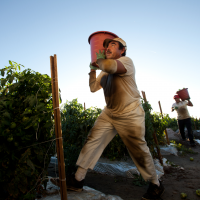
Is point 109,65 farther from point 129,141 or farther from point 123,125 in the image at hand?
point 129,141

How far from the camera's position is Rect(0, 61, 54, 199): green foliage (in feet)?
4.48

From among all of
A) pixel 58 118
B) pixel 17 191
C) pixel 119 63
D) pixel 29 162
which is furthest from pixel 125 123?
pixel 17 191

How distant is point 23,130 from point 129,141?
48.5 inches

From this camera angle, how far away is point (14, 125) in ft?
4.58

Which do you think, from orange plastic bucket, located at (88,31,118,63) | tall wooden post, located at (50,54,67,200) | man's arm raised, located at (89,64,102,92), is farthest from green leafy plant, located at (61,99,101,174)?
tall wooden post, located at (50,54,67,200)

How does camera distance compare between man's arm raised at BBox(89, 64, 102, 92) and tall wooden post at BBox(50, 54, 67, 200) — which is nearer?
tall wooden post at BBox(50, 54, 67, 200)

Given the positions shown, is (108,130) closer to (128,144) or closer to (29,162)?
(128,144)

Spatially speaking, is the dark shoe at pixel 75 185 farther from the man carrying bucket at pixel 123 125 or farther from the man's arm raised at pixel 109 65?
the man's arm raised at pixel 109 65

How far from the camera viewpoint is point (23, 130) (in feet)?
4.73

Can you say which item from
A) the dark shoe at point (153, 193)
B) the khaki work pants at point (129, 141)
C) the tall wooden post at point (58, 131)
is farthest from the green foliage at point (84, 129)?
the tall wooden post at point (58, 131)

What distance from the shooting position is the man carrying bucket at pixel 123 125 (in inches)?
75.7

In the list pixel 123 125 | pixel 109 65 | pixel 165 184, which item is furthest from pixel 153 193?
pixel 109 65

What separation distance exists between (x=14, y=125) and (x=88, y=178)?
1.99m

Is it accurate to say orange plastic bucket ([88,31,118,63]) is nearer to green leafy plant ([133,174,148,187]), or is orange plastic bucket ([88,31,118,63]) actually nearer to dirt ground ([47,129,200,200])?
dirt ground ([47,129,200,200])
